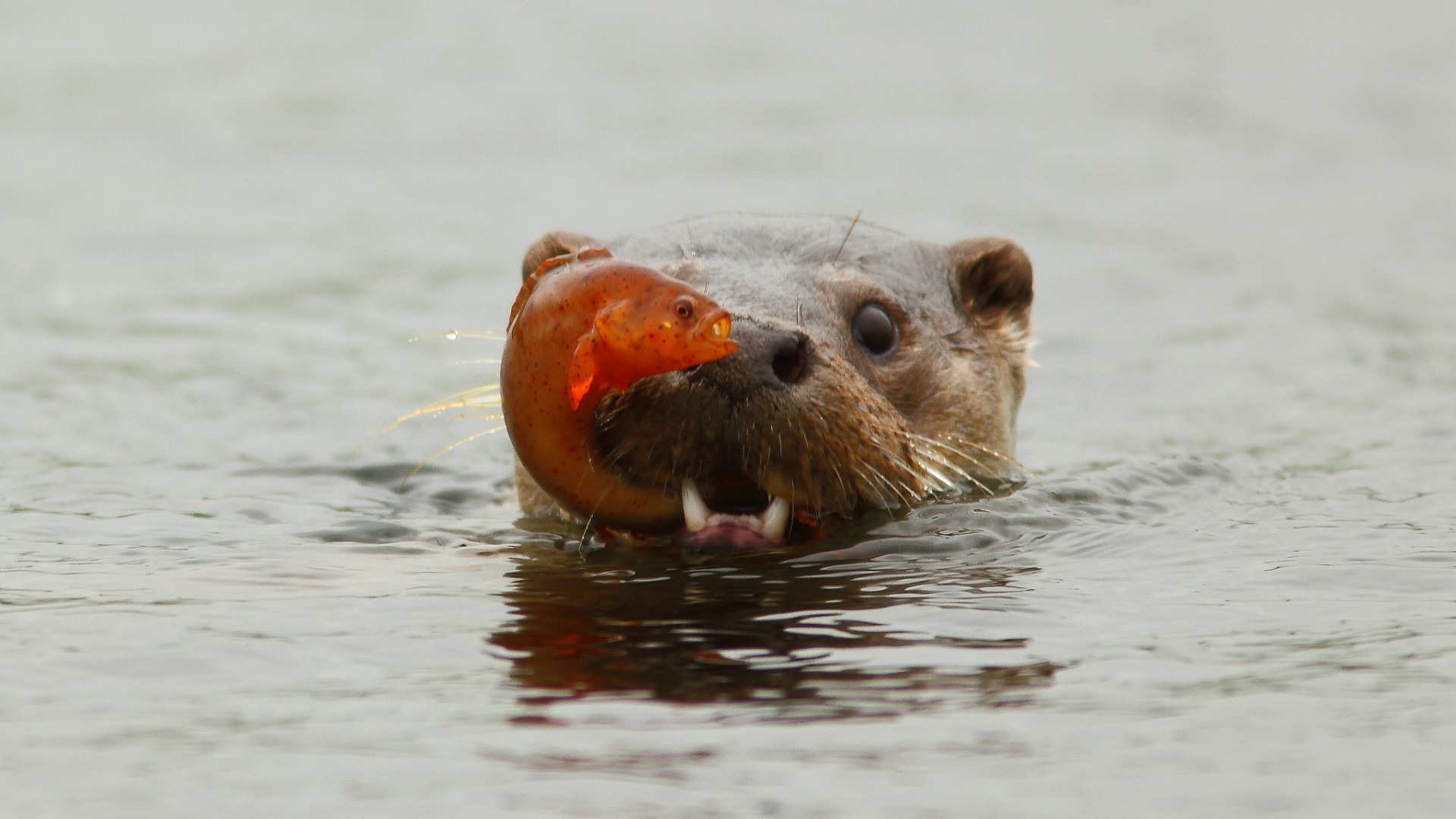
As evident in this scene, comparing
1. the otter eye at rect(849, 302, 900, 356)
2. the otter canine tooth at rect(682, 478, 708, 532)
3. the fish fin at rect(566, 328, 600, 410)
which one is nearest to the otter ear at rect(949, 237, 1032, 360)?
the otter eye at rect(849, 302, 900, 356)

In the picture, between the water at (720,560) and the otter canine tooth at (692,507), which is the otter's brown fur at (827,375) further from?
the water at (720,560)

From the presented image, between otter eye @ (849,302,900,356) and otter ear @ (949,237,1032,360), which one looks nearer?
otter eye @ (849,302,900,356)

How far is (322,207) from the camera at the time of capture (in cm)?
1641

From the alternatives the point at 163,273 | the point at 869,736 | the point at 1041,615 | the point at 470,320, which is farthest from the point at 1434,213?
the point at 869,736

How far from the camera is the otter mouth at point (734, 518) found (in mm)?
6254

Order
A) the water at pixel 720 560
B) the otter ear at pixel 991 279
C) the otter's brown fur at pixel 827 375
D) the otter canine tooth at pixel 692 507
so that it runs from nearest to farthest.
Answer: the water at pixel 720 560 < the otter's brown fur at pixel 827 375 < the otter canine tooth at pixel 692 507 < the otter ear at pixel 991 279

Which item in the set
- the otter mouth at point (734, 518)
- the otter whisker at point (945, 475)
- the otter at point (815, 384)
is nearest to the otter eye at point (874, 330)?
the otter at point (815, 384)

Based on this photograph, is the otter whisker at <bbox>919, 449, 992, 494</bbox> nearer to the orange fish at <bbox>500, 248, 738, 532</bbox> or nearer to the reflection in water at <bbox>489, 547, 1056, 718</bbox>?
the reflection in water at <bbox>489, 547, 1056, 718</bbox>

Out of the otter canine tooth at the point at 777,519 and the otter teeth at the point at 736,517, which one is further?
the otter canine tooth at the point at 777,519

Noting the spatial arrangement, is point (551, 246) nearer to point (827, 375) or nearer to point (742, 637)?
point (827, 375)

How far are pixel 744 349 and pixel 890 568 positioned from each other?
0.90 m

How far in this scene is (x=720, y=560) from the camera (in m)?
6.38

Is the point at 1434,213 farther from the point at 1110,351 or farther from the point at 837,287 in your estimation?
the point at 837,287

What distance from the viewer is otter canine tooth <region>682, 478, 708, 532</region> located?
6.13m
